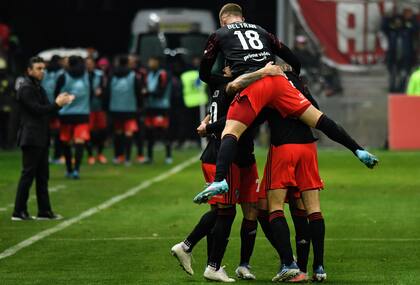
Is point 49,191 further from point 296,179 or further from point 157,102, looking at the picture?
point 296,179

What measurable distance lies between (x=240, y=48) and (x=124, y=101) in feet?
55.8

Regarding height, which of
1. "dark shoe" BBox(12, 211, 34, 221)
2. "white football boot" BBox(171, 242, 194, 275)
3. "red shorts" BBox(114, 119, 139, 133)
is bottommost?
"red shorts" BBox(114, 119, 139, 133)

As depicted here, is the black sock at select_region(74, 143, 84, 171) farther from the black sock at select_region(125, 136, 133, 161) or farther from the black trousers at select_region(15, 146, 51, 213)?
the black trousers at select_region(15, 146, 51, 213)

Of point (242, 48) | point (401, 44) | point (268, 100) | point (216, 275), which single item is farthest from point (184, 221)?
point (401, 44)

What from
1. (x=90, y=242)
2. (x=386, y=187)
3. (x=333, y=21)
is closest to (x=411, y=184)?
(x=386, y=187)

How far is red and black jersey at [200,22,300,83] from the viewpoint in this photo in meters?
12.4

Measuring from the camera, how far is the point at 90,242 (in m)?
15.8

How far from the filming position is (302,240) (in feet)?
41.0

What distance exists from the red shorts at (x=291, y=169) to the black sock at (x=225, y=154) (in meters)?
0.45

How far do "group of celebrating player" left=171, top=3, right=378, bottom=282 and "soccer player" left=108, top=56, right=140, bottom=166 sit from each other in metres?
16.6

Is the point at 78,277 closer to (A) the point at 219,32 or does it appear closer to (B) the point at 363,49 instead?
(A) the point at 219,32

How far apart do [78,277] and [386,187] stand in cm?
1109

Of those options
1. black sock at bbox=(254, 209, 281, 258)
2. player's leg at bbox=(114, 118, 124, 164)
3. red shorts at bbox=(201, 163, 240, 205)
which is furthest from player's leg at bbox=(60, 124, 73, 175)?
red shorts at bbox=(201, 163, 240, 205)

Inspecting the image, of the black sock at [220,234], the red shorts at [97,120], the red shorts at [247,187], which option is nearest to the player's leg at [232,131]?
the red shorts at [247,187]
